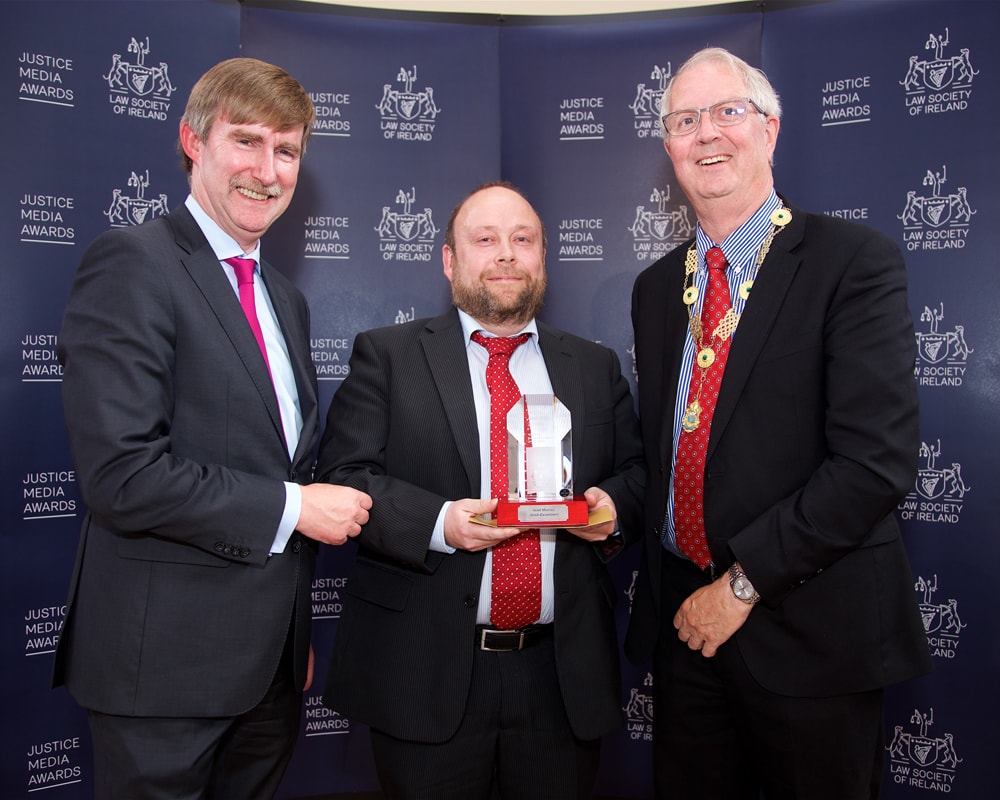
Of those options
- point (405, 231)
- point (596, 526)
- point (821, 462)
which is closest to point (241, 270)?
point (596, 526)

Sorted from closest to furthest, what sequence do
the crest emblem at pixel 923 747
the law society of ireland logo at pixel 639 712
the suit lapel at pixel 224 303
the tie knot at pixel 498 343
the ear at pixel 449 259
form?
the suit lapel at pixel 224 303 < the tie knot at pixel 498 343 < the ear at pixel 449 259 < the crest emblem at pixel 923 747 < the law society of ireland logo at pixel 639 712

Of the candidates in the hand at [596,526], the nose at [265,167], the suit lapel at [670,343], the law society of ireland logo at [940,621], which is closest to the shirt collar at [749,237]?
the suit lapel at [670,343]

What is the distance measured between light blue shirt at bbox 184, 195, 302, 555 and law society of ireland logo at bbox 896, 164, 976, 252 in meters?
3.08

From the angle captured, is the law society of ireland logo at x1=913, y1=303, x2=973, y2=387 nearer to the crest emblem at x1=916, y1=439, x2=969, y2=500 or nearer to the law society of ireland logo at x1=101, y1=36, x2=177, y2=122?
the crest emblem at x1=916, y1=439, x2=969, y2=500

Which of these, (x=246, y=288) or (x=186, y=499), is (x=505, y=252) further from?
(x=186, y=499)

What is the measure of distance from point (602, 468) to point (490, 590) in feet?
2.02

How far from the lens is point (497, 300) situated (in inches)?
110

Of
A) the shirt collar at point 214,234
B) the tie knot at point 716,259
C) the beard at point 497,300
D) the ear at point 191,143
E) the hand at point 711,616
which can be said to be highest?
the ear at point 191,143

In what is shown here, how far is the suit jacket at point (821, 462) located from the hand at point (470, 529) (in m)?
0.66

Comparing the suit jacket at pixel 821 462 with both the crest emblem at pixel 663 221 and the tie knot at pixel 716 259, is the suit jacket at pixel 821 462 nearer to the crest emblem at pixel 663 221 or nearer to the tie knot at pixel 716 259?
the tie knot at pixel 716 259

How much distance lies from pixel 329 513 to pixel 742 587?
1.25 metres

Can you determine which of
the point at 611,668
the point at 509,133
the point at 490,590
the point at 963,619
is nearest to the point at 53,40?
the point at 509,133

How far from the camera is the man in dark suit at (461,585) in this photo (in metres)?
2.41

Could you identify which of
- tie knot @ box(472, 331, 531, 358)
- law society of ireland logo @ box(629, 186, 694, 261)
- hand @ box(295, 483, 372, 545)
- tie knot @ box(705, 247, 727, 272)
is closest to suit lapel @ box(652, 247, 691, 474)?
tie knot @ box(705, 247, 727, 272)
